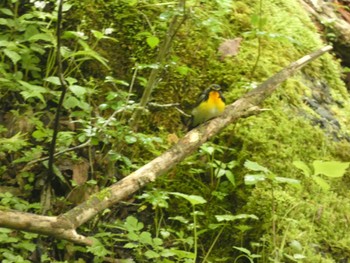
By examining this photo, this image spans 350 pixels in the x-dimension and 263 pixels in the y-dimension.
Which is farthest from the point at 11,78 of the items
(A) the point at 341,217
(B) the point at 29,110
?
(A) the point at 341,217

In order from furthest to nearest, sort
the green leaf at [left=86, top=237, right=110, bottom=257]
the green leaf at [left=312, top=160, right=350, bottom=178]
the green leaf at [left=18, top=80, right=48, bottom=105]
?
the green leaf at [left=18, top=80, right=48, bottom=105], the green leaf at [left=86, top=237, right=110, bottom=257], the green leaf at [left=312, top=160, right=350, bottom=178]

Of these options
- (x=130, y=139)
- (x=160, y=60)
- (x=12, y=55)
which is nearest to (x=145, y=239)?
(x=130, y=139)

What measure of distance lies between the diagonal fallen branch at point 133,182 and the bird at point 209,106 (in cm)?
5

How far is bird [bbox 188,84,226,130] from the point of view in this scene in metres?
3.19

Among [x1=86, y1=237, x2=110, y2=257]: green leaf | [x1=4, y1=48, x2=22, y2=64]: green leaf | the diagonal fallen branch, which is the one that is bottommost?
[x1=86, y1=237, x2=110, y2=257]: green leaf

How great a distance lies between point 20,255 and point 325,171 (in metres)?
1.53

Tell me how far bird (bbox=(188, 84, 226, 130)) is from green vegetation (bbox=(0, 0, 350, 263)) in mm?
172

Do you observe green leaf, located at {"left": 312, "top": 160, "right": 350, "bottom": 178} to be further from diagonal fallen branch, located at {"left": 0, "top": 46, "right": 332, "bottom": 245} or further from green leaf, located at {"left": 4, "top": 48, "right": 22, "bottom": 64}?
green leaf, located at {"left": 4, "top": 48, "right": 22, "bottom": 64}

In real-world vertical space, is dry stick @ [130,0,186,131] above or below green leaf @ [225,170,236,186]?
above

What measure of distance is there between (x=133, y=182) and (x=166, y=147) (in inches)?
31.5

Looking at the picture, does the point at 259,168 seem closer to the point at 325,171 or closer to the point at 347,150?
the point at 325,171

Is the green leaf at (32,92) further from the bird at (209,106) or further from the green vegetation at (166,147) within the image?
the bird at (209,106)

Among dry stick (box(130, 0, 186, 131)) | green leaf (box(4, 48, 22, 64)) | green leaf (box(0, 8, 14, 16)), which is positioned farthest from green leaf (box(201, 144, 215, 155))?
green leaf (box(0, 8, 14, 16))

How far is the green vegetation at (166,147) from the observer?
2861 mm
